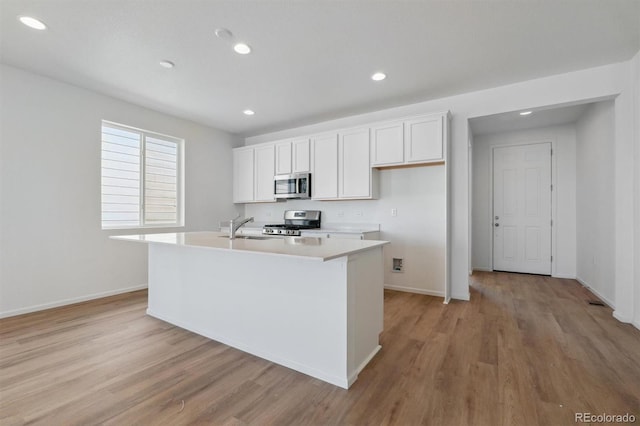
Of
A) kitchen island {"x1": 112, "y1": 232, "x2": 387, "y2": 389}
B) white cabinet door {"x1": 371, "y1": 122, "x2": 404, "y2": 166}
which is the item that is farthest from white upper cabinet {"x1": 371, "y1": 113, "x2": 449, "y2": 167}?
kitchen island {"x1": 112, "y1": 232, "x2": 387, "y2": 389}

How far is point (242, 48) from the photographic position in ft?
8.80

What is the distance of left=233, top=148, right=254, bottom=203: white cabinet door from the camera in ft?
17.7

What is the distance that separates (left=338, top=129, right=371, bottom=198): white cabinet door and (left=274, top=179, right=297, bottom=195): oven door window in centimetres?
81

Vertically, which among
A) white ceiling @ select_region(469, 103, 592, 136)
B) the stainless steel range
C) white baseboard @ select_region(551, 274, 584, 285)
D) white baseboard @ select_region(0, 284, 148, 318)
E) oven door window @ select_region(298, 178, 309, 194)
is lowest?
white baseboard @ select_region(0, 284, 148, 318)

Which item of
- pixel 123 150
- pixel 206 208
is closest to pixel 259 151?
pixel 206 208

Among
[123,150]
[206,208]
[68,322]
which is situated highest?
[123,150]

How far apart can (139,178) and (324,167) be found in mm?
2733

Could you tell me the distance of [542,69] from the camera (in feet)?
10.0

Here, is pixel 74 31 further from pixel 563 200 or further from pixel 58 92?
pixel 563 200

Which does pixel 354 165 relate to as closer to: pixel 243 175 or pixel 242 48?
pixel 242 48

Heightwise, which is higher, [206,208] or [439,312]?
[206,208]

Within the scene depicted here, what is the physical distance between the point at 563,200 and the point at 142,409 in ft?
20.5

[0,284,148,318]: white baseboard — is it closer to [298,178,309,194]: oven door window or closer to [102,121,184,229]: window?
[102,121,184,229]: window

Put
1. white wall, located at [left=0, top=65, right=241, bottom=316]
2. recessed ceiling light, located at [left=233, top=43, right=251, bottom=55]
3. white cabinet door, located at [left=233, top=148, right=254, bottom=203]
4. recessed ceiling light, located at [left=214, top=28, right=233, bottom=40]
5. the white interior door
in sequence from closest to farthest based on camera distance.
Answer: recessed ceiling light, located at [left=214, top=28, right=233, bottom=40] < recessed ceiling light, located at [left=233, top=43, right=251, bottom=55] < white wall, located at [left=0, top=65, right=241, bottom=316] < the white interior door < white cabinet door, located at [left=233, top=148, right=254, bottom=203]
